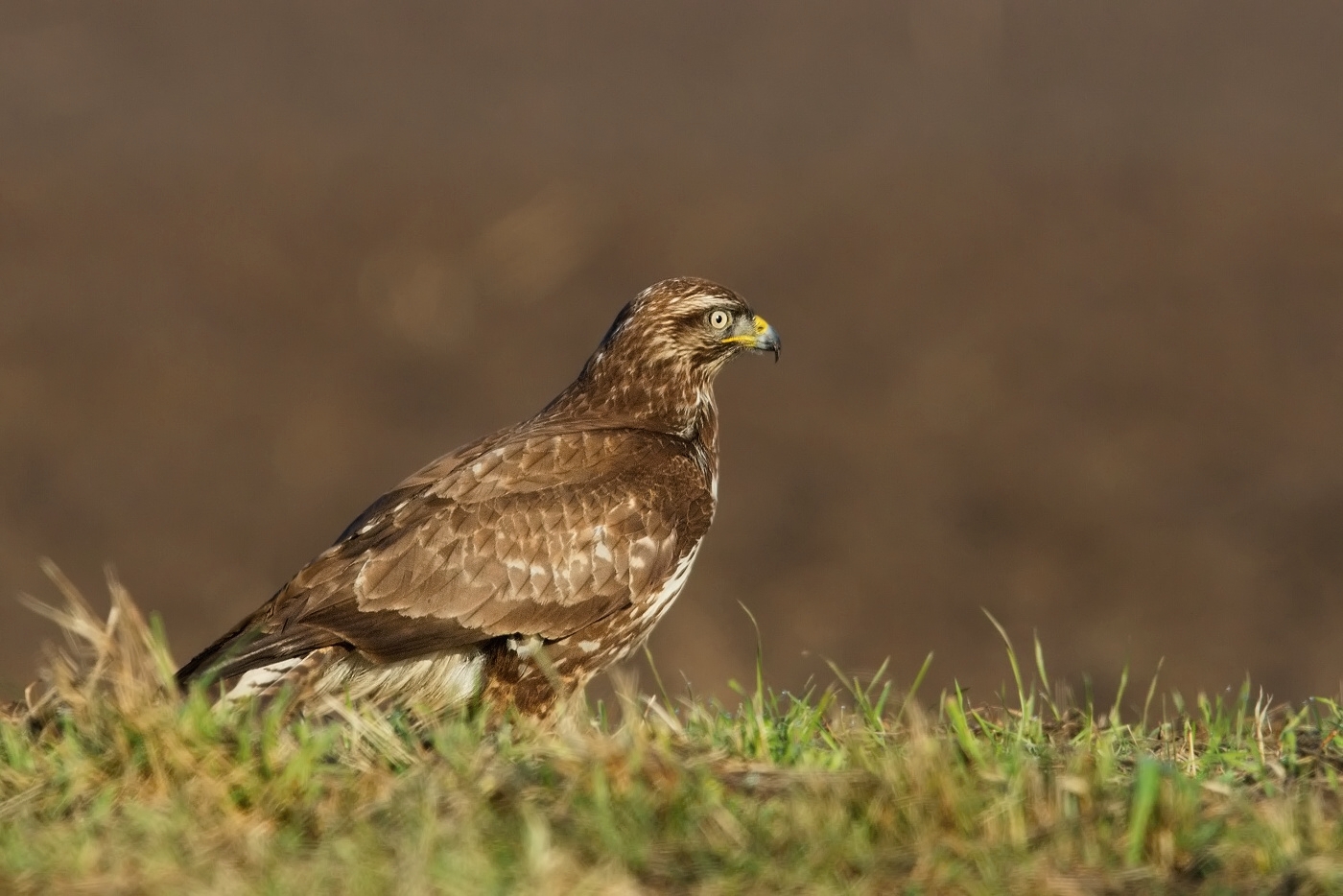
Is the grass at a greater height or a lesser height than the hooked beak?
lesser

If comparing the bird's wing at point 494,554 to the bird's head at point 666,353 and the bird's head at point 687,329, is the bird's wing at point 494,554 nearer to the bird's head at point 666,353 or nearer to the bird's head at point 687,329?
the bird's head at point 666,353

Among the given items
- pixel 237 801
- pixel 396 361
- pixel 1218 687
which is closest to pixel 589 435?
pixel 237 801

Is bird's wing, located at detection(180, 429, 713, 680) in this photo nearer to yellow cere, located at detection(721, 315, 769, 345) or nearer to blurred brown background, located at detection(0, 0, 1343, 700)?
yellow cere, located at detection(721, 315, 769, 345)

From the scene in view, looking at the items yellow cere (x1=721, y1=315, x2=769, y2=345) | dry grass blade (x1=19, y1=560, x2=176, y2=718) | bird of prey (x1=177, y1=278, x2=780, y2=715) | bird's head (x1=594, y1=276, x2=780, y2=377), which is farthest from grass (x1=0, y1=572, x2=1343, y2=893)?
yellow cere (x1=721, y1=315, x2=769, y2=345)

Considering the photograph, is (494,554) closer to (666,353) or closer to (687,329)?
(666,353)

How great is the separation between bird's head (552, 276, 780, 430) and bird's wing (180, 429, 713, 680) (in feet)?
2.18

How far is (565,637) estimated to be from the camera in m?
7.61

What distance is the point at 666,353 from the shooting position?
8.77 metres

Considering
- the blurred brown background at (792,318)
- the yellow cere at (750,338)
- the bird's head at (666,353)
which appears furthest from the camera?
the blurred brown background at (792,318)

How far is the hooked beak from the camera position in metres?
8.98

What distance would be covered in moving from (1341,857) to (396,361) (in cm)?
1696

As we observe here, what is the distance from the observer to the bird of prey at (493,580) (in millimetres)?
7293

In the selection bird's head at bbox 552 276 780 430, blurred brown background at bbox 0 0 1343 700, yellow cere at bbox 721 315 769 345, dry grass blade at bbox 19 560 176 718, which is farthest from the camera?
blurred brown background at bbox 0 0 1343 700

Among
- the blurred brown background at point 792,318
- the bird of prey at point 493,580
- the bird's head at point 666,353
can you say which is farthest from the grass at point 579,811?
the blurred brown background at point 792,318
